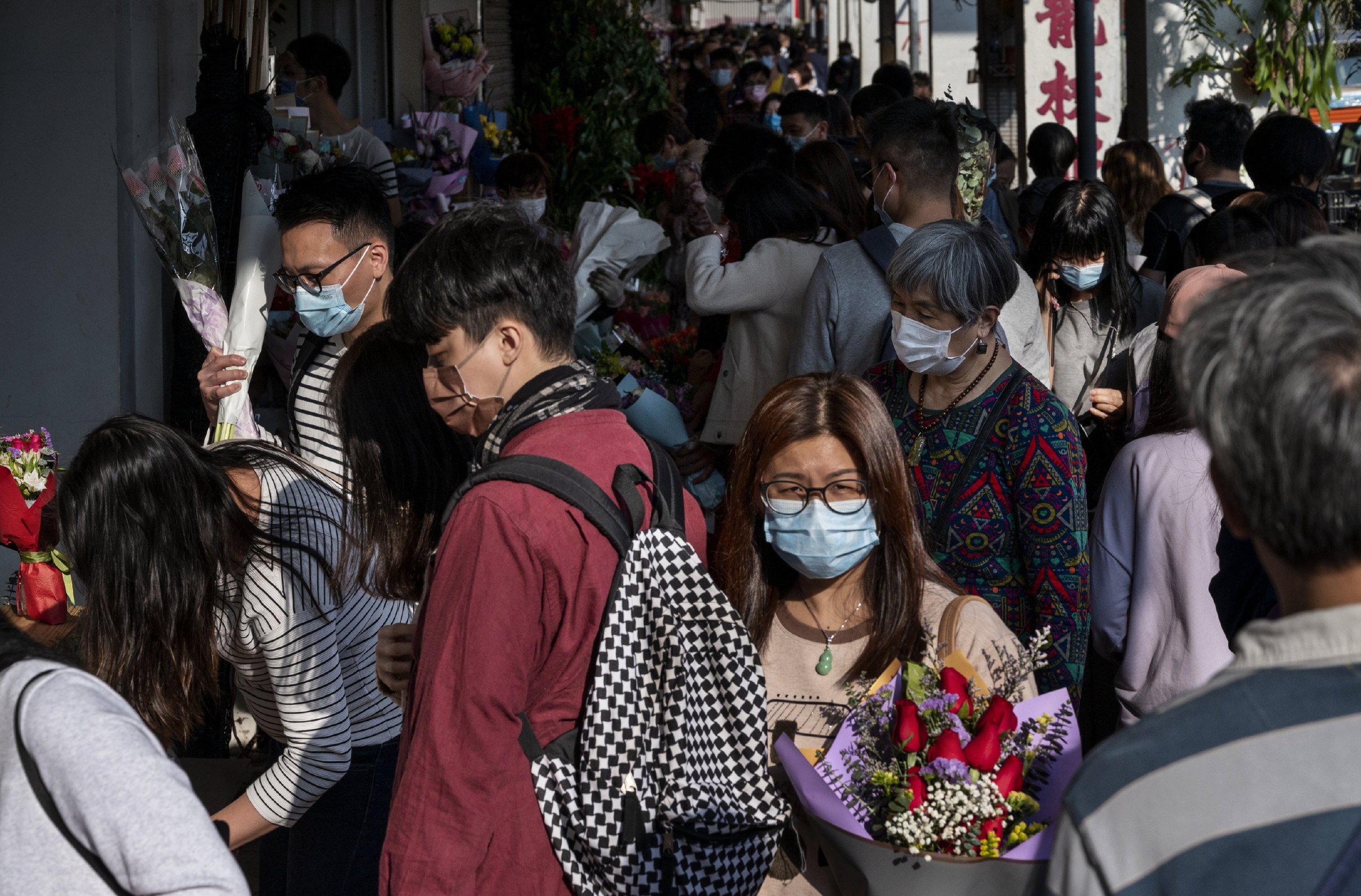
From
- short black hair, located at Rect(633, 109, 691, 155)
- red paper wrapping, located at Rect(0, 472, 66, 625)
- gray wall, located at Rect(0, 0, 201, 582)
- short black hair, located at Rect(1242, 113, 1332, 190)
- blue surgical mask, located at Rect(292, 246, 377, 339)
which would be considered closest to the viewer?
blue surgical mask, located at Rect(292, 246, 377, 339)

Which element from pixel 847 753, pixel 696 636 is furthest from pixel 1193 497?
pixel 696 636

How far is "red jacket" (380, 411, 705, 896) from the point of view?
1.82 meters

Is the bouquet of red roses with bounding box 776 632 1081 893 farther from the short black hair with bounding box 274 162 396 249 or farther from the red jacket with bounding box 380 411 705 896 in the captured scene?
the short black hair with bounding box 274 162 396 249

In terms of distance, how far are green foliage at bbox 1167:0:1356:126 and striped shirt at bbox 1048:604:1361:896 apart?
9.28m

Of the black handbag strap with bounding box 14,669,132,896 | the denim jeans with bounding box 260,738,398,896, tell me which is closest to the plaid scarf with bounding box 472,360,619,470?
the black handbag strap with bounding box 14,669,132,896

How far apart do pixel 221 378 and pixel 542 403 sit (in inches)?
75.8

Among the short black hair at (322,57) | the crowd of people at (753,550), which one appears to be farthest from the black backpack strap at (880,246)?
the short black hair at (322,57)

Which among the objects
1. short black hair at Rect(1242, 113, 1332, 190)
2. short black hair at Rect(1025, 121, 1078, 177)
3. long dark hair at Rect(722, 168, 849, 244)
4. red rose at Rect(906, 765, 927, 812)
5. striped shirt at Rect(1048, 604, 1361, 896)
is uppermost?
short black hair at Rect(1025, 121, 1078, 177)

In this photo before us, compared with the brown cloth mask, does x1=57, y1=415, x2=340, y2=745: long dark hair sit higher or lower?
lower

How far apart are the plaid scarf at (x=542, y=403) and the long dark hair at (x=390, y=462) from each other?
55 cm

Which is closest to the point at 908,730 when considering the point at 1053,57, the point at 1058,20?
the point at 1053,57

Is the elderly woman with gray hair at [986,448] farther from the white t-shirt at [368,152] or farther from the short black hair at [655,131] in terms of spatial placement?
the short black hair at [655,131]

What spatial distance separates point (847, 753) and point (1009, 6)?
12888mm

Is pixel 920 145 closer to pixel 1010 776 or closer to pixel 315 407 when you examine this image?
pixel 315 407
